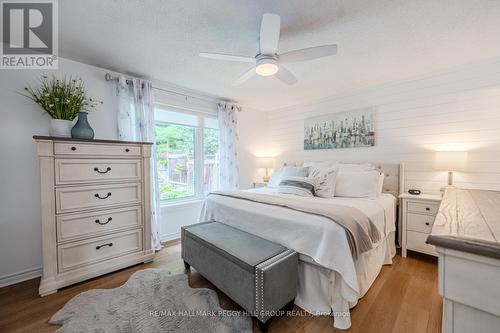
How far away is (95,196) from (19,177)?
79 cm

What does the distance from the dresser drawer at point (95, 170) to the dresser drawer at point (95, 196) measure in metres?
0.07

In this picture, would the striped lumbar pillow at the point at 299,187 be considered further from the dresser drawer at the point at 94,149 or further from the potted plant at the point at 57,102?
the potted plant at the point at 57,102

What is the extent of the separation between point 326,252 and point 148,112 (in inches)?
107

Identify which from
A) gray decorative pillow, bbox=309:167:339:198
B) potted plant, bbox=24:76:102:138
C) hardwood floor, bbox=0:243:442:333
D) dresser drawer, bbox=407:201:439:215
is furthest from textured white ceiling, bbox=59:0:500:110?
hardwood floor, bbox=0:243:442:333

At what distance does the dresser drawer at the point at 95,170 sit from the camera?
1943 millimetres

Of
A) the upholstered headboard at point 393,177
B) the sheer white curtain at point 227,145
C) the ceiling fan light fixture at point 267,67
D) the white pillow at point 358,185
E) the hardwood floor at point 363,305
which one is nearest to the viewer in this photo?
the hardwood floor at point 363,305

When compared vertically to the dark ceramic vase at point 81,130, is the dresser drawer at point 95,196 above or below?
below

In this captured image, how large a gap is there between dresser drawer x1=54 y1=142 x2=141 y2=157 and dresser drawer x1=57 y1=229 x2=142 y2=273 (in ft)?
2.83

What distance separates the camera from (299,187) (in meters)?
2.60

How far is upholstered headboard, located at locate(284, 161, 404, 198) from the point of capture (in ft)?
9.27

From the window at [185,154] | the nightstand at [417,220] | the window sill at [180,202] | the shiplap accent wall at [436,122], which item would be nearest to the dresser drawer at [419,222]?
the nightstand at [417,220]

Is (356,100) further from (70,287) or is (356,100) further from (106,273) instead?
(70,287)

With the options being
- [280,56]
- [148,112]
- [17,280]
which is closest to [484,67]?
[280,56]

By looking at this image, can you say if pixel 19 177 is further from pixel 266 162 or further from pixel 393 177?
pixel 393 177
